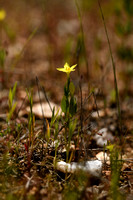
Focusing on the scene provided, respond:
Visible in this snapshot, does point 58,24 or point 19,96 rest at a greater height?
point 58,24

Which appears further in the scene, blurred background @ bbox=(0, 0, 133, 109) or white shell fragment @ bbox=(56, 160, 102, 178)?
blurred background @ bbox=(0, 0, 133, 109)

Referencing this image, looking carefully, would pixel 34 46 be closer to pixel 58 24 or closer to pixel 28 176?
pixel 58 24

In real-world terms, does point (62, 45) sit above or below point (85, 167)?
above

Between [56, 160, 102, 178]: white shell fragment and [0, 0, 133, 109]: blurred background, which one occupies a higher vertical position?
[0, 0, 133, 109]: blurred background

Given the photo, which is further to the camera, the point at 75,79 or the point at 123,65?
the point at 123,65

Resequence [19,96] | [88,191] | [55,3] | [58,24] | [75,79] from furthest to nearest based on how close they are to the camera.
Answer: [55,3]
[58,24]
[75,79]
[19,96]
[88,191]

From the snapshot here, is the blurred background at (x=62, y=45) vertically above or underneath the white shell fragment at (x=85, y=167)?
above

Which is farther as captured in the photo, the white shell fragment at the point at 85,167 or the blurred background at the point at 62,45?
the blurred background at the point at 62,45

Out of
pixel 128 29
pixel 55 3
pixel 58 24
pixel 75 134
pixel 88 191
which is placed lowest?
pixel 88 191

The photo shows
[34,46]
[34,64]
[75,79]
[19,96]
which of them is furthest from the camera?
[34,46]

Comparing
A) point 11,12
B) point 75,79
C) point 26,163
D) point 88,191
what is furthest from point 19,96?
point 11,12

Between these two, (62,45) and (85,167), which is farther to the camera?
(62,45)
